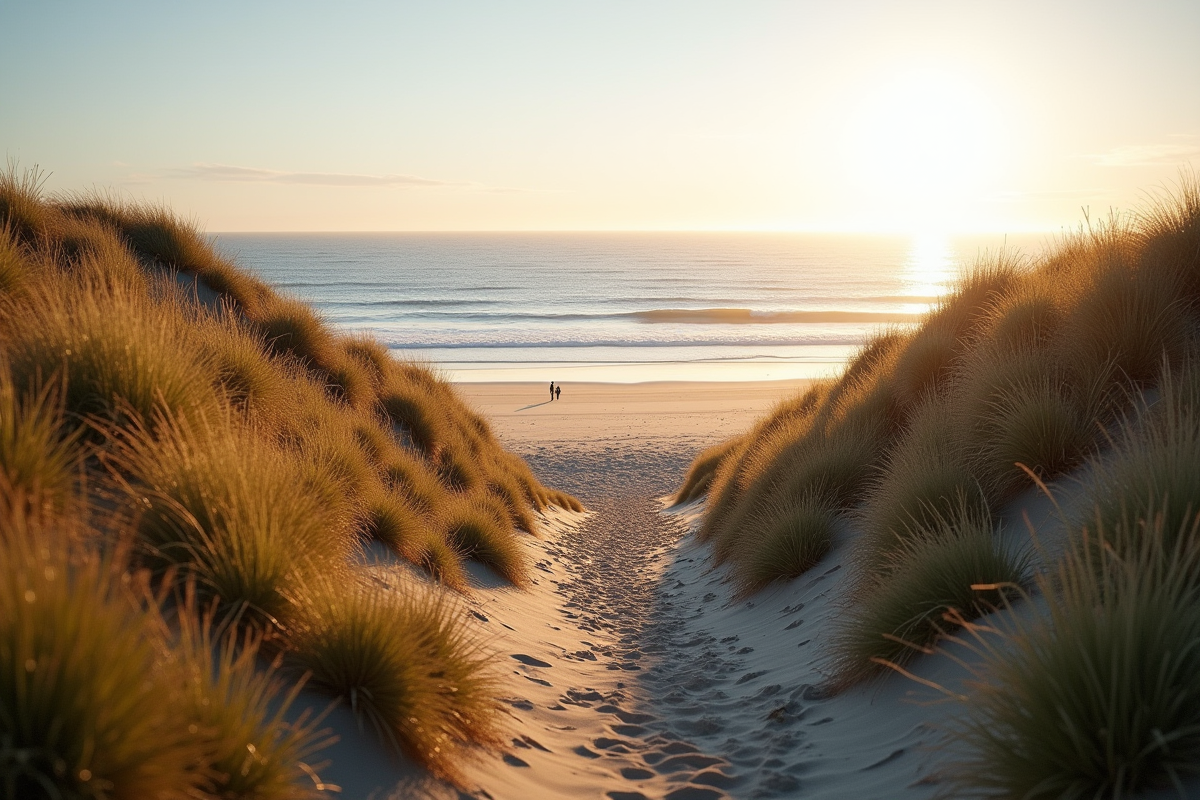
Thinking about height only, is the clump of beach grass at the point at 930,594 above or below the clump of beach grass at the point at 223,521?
below

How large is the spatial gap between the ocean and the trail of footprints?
18.0 feet

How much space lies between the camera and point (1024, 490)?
197 inches

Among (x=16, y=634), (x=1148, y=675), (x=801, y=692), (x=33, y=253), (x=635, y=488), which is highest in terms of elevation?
(x=33, y=253)

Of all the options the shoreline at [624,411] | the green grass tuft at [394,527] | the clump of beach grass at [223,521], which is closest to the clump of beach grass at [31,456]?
the clump of beach grass at [223,521]

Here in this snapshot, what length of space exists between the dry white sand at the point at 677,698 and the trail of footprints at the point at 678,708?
1 centimetres

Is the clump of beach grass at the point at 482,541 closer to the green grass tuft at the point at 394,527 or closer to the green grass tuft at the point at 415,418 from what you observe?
the green grass tuft at the point at 394,527

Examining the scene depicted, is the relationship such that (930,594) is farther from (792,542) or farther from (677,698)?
(792,542)

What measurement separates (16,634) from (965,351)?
7817mm

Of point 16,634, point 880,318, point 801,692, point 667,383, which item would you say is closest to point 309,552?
point 16,634

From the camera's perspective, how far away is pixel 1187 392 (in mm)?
4348

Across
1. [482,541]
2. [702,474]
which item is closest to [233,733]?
[482,541]

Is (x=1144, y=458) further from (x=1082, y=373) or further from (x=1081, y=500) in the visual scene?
(x=1082, y=373)

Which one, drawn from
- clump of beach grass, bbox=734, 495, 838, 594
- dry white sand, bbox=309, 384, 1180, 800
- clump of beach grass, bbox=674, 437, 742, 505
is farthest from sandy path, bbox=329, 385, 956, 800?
clump of beach grass, bbox=674, 437, 742, 505

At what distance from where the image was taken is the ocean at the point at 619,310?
3728 cm
